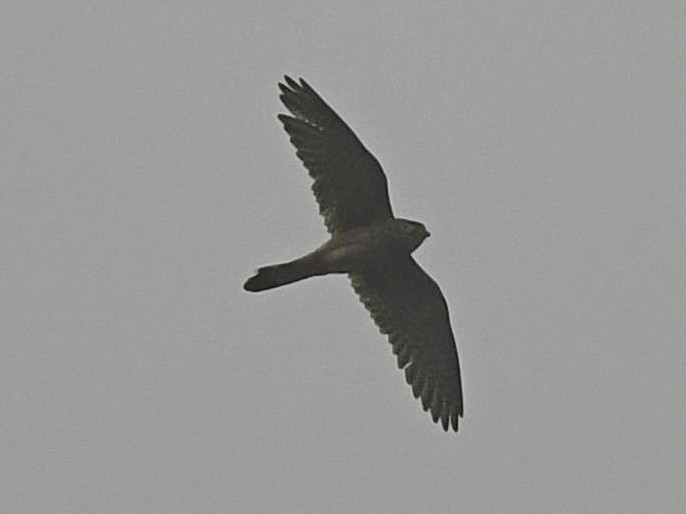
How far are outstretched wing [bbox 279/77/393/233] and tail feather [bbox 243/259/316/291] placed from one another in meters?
0.61

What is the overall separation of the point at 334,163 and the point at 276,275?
4.82 feet

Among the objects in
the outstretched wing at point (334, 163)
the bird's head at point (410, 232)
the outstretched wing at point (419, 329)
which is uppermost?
the outstretched wing at point (334, 163)

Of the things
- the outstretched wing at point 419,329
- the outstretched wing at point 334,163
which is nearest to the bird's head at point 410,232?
the outstretched wing at point 334,163

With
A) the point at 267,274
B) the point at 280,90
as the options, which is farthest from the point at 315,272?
the point at 280,90

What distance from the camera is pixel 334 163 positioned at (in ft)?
82.8

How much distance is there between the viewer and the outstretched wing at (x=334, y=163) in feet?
82.5

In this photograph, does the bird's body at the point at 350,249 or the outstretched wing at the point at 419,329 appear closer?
the bird's body at the point at 350,249

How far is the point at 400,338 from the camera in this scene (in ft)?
87.6

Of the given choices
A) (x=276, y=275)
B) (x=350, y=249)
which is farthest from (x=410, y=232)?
(x=276, y=275)

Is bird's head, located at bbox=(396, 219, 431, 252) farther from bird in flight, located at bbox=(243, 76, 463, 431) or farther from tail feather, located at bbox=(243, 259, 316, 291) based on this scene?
tail feather, located at bbox=(243, 259, 316, 291)

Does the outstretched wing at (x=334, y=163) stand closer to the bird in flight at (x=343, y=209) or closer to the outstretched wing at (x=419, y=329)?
the bird in flight at (x=343, y=209)

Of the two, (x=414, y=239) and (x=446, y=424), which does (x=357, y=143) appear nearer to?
(x=414, y=239)

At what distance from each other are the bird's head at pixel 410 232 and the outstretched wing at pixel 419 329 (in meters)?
0.67

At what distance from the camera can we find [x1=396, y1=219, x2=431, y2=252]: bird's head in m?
25.3
